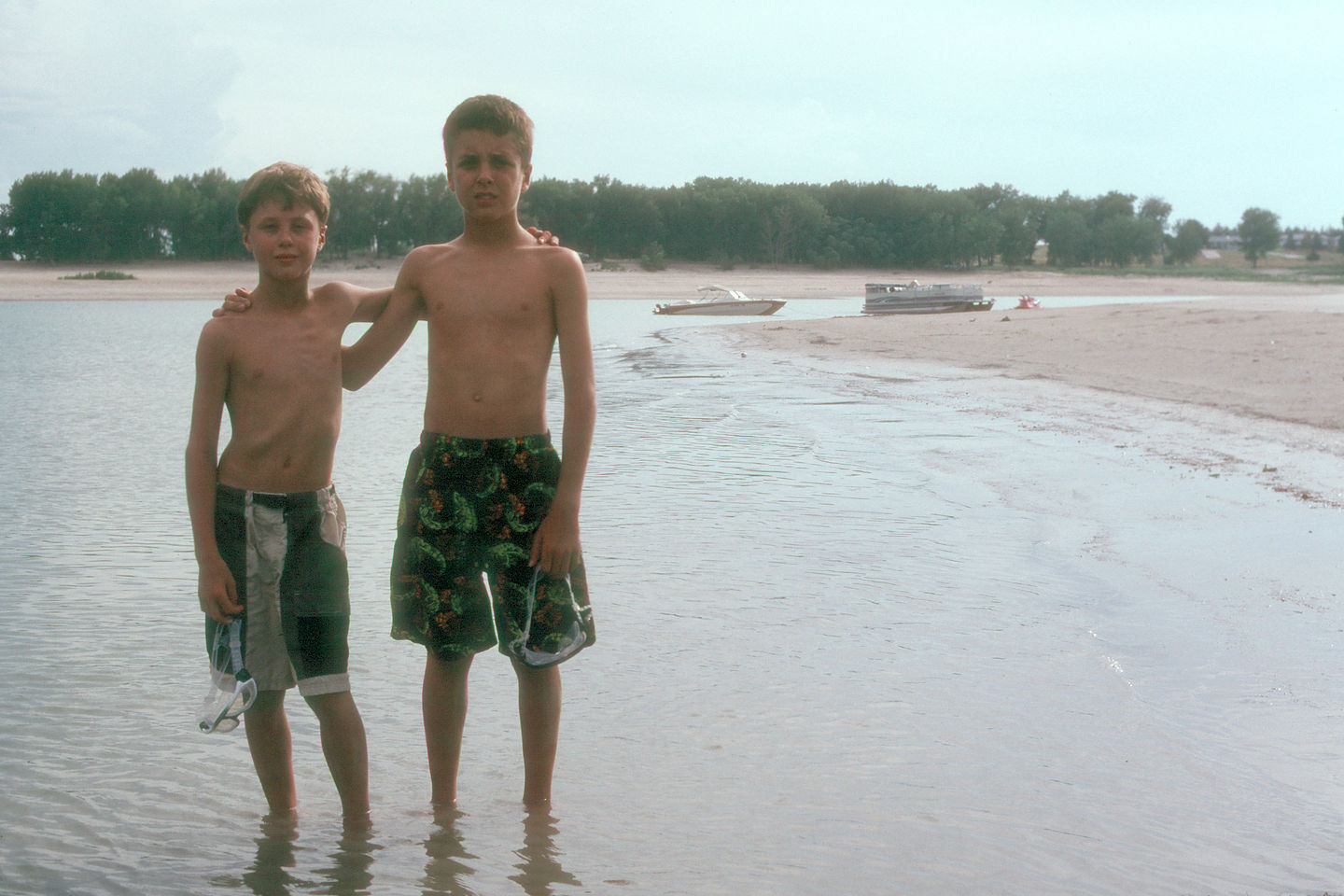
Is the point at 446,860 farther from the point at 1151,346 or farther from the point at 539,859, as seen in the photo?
the point at 1151,346

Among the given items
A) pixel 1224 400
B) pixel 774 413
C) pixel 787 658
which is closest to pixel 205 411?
pixel 787 658

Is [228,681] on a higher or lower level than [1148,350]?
lower

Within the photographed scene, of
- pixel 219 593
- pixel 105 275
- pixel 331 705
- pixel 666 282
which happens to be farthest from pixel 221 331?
pixel 105 275

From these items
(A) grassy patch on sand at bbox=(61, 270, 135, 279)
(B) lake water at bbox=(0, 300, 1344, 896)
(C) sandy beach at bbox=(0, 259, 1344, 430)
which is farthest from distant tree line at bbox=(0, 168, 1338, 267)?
(B) lake water at bbox=(0, 300, 1344, 896)

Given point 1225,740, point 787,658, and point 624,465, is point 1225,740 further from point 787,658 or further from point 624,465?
point 624,465

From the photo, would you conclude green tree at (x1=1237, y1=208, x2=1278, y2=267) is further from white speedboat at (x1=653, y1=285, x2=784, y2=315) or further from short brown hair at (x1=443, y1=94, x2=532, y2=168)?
short brown hair at (x1=443, y1=94, x2=532, y2=168)

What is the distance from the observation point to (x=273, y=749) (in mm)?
2721

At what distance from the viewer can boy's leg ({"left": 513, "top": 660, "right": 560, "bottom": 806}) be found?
9.16 feet

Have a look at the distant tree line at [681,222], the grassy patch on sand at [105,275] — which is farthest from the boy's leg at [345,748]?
the grassy patch on sand at [105,275]

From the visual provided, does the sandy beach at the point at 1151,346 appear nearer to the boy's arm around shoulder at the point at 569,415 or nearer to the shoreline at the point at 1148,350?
the shoreline at the point at 1148,350

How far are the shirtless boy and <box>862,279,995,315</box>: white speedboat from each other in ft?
103

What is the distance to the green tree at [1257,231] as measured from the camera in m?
101

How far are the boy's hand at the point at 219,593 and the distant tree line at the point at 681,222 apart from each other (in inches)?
2068

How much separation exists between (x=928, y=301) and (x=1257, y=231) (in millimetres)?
79733
